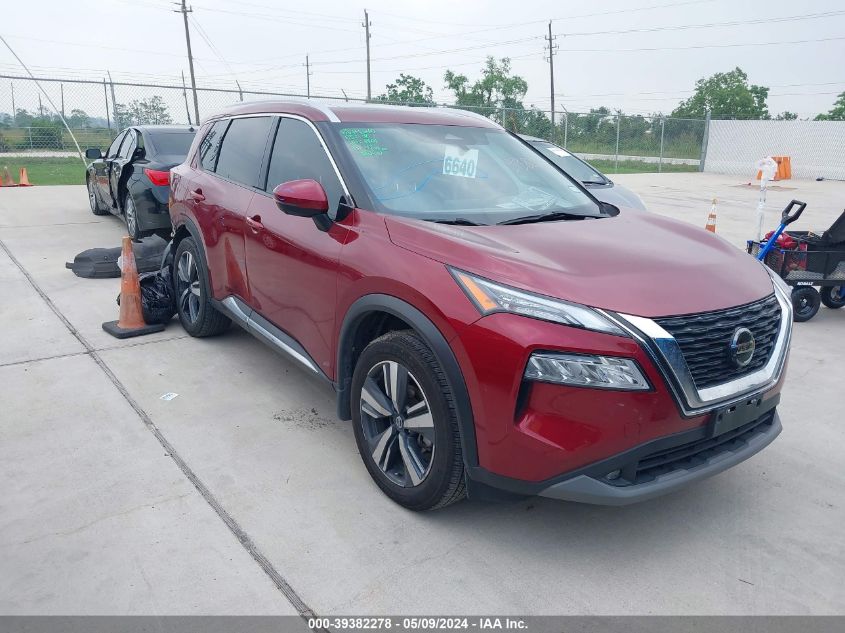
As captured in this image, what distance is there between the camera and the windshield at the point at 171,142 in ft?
28.6

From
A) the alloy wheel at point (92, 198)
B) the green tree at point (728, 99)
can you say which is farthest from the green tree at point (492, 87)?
the alloy wheel at point (92, 198)

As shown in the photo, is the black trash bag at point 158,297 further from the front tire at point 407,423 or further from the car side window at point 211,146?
the front tire at point 407,423

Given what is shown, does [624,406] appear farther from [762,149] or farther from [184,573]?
[762,149]

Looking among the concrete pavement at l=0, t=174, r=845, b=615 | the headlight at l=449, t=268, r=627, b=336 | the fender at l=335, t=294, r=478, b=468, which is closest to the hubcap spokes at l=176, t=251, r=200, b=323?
the concrete pavement at l=0, t=174, r=845, b=615

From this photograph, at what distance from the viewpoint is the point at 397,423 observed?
9.95 ft

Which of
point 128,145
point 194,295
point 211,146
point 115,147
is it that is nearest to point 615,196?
point 211,146

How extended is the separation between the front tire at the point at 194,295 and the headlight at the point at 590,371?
3.26 metres

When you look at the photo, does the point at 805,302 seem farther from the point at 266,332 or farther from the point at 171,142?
the point at 171,142

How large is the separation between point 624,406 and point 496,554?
2.95 ft

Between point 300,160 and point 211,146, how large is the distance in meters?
1.60

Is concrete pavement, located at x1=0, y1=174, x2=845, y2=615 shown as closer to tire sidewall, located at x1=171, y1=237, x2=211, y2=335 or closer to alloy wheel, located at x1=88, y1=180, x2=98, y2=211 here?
tire sidewall, located at x1=171, y1=237, x2=211, y2=335

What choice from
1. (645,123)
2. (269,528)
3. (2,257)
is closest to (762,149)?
(645,123)

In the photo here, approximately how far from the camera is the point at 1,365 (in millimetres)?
4785
